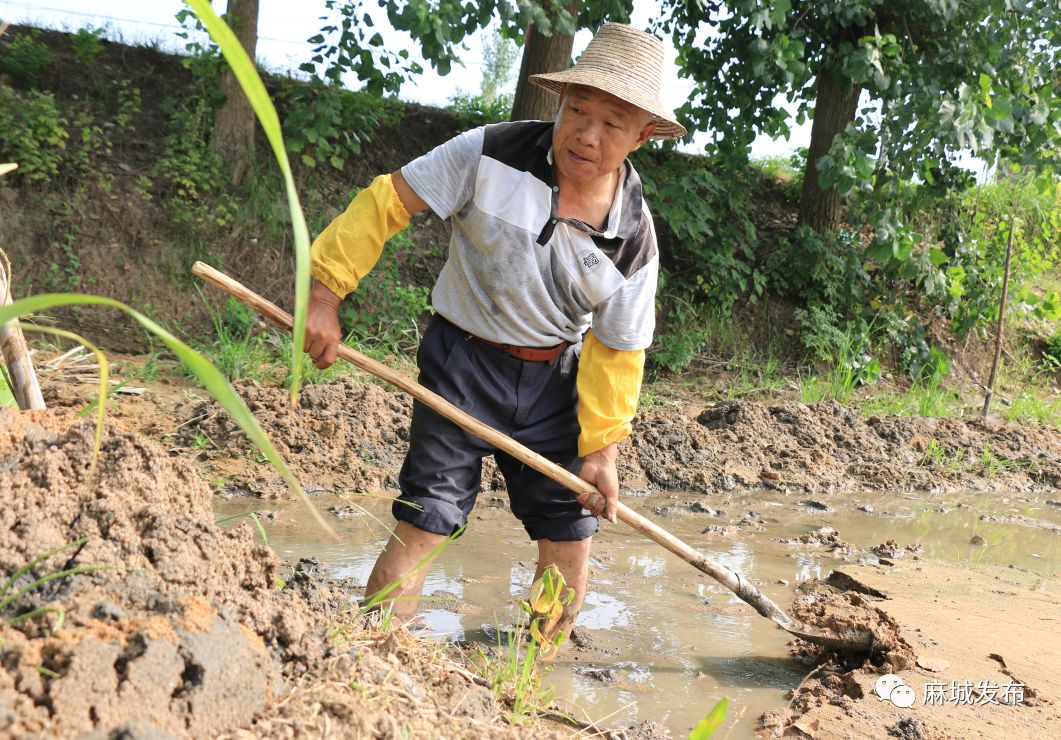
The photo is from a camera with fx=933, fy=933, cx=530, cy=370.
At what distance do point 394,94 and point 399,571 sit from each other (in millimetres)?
5036

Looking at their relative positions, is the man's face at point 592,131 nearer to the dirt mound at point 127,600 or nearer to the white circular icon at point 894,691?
the dirt mound at point 127,600

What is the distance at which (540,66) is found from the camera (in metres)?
6.94

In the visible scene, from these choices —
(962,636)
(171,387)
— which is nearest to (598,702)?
(962,636)

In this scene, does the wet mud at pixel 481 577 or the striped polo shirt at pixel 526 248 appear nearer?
the wet mud at pixel 481 577

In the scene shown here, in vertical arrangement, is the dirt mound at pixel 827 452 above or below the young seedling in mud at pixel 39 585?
below

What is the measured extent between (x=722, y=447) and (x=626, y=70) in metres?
3.33

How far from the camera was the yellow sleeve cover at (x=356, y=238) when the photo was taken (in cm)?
265

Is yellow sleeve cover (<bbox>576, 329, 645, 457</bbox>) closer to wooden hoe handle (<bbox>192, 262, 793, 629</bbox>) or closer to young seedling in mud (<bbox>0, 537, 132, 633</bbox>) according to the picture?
wooden hoe handle (<bbox>192, 262, 793, 629</bbox>)

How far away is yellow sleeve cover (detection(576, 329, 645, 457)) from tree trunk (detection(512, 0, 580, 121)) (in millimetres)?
4341

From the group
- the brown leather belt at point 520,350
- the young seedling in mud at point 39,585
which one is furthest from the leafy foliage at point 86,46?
the young seedling in mud at point 39,585

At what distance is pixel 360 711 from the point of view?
5.44ft

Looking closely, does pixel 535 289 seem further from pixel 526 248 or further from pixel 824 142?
pixel 824 142

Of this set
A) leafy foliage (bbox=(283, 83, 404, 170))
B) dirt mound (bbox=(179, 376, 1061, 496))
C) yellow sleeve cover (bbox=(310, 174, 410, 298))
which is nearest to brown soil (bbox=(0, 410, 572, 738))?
yellow sleeve cover (bbox=(310, 174, 410, 298))

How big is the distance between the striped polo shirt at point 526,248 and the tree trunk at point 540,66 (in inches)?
165
